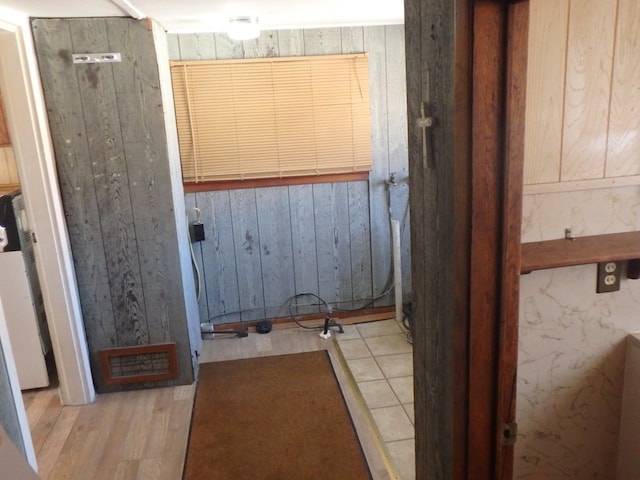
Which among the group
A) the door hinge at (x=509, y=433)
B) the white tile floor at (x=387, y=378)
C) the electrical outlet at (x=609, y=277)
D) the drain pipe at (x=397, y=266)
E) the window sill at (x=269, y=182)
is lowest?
the white tile floor at (x=387, y=378)

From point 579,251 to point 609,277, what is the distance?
0.66ft

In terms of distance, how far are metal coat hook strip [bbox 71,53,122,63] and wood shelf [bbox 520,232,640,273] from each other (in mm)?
2333

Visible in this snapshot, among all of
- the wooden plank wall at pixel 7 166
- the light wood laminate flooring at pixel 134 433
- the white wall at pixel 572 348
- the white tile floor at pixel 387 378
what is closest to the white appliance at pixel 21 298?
the light wood laminate flooring at pixel 134 433

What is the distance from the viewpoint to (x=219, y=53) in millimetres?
3607

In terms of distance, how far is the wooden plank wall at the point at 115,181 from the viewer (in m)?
2.74

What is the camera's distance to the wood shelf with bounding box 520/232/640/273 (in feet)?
4.17

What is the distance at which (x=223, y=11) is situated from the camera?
9.15 ft

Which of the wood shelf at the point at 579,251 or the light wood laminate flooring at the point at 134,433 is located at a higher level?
the wood shelf at the point at 579,251

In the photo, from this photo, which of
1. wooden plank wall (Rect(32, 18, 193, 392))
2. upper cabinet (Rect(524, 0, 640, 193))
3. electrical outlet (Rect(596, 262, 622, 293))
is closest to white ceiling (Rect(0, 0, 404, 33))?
wooden plank wall (Rect(32, 18, 193, 392))

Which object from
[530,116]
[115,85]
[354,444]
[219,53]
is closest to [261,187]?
[219,53]

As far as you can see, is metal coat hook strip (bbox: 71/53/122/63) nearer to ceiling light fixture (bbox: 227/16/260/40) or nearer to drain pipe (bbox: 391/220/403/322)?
ceiling light fixture (bbox: 227/16/260/40)

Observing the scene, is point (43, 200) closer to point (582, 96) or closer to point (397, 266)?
point (397, 266)

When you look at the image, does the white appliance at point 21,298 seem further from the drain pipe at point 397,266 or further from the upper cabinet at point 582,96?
the upper cabinet at point 582,96

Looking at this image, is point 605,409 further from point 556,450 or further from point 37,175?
point 37,175
